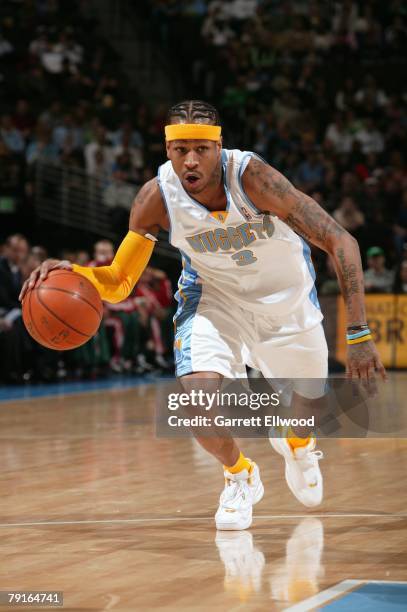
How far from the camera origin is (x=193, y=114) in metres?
5.18

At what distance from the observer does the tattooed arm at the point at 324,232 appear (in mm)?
4473

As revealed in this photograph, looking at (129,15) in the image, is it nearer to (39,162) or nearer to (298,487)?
(39,162)

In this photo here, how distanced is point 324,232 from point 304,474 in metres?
1.41

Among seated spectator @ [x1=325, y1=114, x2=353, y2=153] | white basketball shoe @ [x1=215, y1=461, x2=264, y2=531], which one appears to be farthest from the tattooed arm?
seated spectator @ [x1=325, y1=114, x2=353, y2=153]

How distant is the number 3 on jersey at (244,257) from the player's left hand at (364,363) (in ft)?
3.29

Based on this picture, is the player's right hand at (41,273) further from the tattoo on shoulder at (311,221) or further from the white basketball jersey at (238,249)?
the tattoo on shoulder at (311,221)

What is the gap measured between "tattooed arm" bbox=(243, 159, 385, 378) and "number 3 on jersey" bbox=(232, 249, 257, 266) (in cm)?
24

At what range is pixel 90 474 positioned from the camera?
274 inches

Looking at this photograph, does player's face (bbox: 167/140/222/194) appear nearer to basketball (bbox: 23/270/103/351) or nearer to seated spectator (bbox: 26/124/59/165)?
basketball (bbox: 23/270/103/351)

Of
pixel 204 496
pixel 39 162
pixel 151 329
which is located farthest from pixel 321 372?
pixel 39 162

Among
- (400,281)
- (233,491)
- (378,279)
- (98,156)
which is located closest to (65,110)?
(98,156)

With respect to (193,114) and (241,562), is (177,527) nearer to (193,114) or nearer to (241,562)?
(241,562)

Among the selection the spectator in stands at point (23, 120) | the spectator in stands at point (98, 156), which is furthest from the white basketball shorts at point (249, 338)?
the spectator in stands at point (23, 120)

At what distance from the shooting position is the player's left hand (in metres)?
4.42
